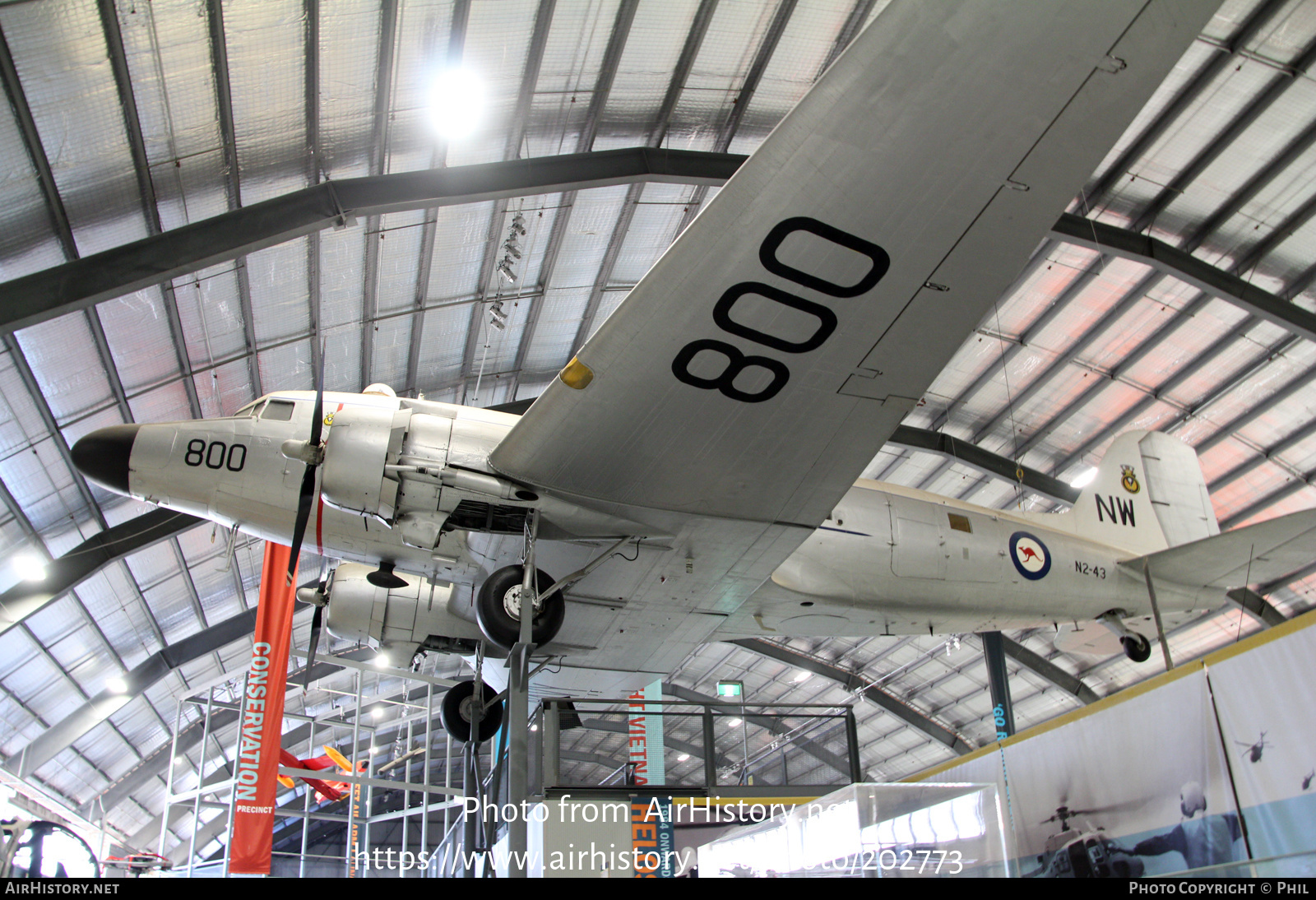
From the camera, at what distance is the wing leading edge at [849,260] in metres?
5.29

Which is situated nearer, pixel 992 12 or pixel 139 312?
pixel 992 12

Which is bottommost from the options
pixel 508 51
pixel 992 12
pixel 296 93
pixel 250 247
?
pixel 992 12

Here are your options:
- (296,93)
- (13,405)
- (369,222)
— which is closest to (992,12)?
(296,93)

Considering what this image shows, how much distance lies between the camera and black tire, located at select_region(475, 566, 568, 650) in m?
8.34

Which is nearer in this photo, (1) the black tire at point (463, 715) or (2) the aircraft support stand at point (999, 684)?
(1) the black tire at point (463, 715)

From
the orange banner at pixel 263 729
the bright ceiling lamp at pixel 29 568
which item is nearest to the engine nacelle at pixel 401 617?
the orange banner at pixel 263 729

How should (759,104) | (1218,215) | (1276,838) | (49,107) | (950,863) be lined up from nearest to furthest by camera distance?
1. (1276,838)
2. (950,863)
3. (49,107)
4. (759,104)
5. (1218,215)

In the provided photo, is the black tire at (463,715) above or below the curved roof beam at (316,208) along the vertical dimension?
below

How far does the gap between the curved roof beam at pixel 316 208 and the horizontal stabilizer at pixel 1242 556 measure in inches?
359

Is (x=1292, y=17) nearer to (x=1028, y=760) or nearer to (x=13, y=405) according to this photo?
(x=1028, y=760)

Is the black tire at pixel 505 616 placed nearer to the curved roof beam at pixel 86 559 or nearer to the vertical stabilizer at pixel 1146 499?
the vertical stabilizer at pixel 1146 499

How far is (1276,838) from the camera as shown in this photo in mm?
4500

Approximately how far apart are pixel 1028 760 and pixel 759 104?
11472 mm

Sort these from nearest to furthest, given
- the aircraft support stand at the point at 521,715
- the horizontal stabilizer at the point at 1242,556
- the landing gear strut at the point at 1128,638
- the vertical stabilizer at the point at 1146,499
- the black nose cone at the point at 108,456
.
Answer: the aircraft support stand at the point at 521,715 → the black nose cone at the point at 108,456 → the horizontal stabilizer at the point at 1242,556 → the landing gear strut at the point at 1128,638 → the vertical stabilizer at the point at 1146,499
